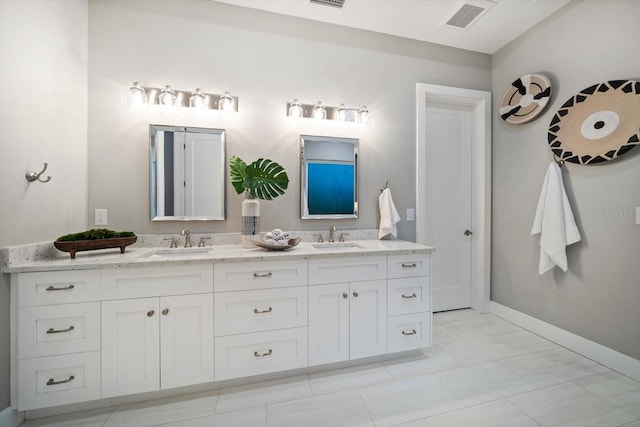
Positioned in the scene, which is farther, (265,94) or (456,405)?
(265,94)

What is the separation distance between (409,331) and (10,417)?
2.37m

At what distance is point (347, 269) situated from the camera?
72.2 inches

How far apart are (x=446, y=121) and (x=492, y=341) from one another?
2203mm

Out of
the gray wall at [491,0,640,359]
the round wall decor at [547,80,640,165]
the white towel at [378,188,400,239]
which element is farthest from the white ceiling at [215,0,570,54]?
the white towel at [378,188,400,239]

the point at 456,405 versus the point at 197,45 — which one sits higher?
the point at 197,45

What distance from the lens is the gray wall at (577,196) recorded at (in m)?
1.78

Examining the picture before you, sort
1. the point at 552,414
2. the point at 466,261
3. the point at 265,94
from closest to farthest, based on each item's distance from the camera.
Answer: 1. the point at 552,414
2. the point at 265,94
3. the point at 466,261

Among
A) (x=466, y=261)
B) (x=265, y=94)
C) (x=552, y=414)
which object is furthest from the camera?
(x=466, y=261)

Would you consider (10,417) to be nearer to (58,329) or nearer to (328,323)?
(58,329)

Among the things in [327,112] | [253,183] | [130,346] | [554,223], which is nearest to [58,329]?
[130,346]

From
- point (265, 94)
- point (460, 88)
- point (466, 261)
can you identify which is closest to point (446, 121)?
point (460, 88)

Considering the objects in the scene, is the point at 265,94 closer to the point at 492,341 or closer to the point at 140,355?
the point at 140,355

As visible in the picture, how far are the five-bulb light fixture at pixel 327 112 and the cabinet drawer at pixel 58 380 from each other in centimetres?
211

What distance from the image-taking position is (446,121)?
9.33 ft
